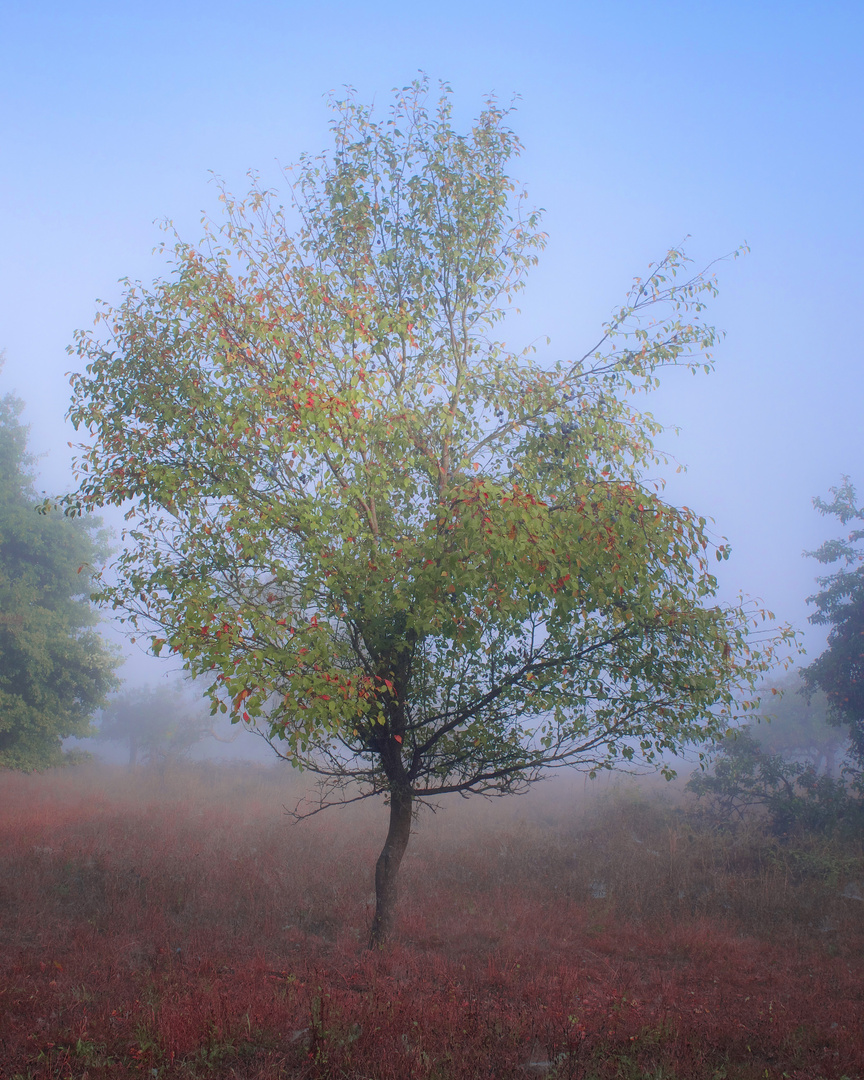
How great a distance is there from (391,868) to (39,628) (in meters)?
21.3

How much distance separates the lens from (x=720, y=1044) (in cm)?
619

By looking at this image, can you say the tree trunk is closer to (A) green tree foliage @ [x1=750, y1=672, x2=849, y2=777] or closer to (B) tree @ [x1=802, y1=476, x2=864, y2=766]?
(B) tree @ [x1=802, y1=476, x2=864, y2=766]

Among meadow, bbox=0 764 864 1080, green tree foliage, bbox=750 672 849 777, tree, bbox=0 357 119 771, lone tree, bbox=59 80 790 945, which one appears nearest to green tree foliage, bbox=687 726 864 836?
meadow, bbox=0 764 864 1080

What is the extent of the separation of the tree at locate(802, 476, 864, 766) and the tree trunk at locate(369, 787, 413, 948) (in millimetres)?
17056

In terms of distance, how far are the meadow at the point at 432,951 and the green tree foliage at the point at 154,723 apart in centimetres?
3436

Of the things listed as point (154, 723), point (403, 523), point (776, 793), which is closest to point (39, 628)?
point (403, 523)

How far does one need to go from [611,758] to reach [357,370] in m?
6.85

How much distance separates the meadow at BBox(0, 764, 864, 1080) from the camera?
5465mm

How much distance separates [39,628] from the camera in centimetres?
2412

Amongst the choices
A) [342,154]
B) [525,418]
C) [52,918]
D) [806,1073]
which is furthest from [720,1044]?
[342,154]

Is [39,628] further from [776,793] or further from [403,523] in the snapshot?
[776,793]

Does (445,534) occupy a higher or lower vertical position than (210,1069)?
higher

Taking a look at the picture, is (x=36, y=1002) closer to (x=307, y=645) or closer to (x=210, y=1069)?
(x=210, y=1069)

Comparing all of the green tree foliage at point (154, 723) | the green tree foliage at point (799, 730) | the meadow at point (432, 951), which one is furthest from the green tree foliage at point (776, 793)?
the green tree foliage at point (154, 723)
